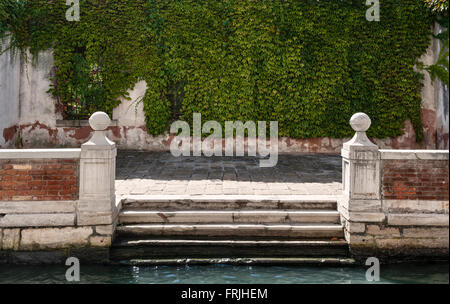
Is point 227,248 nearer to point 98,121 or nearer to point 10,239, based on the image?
point 98,121

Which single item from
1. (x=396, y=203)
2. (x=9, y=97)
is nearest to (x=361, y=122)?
(x=396, y=203)

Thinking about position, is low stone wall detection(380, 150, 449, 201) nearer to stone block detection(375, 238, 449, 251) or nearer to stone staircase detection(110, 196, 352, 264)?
stone block detection(375, 238, 449, 251)

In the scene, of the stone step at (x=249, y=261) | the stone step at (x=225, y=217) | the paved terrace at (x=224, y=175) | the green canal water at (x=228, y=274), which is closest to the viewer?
the green canal water at (x=228, y=274)

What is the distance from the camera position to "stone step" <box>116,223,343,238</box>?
447cm

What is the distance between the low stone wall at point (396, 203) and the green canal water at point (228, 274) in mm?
238

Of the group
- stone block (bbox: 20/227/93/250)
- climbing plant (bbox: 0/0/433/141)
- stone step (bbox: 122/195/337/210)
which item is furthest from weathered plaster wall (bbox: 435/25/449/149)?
stone block (bbox: 20/227/93/250)

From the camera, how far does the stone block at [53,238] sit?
166 inches

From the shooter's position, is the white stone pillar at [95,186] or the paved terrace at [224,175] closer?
the white stone pillar at [95,186]

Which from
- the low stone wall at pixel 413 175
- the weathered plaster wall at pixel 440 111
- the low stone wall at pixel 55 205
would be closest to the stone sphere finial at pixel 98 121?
the low stone wall at pixel 55 205

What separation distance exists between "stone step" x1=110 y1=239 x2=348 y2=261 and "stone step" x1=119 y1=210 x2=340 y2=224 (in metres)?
0.30

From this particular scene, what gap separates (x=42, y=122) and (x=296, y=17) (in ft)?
22.0

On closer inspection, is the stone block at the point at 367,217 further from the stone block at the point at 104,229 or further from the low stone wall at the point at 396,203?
the stone block at the point at 104,229
